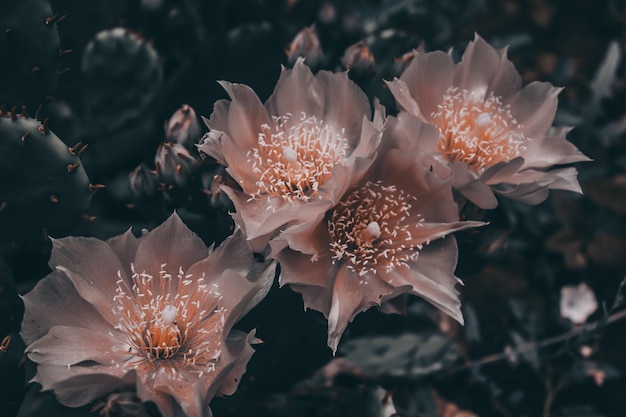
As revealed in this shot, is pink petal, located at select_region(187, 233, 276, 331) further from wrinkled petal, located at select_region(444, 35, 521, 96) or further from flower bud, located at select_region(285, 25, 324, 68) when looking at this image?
wrinkled petal, located at select_region(444, 35, 521, 96)

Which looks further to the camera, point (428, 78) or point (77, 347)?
point (428, 78)

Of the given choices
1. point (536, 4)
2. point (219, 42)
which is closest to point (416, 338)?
point (219, 42)

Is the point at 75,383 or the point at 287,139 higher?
the point at 287,139

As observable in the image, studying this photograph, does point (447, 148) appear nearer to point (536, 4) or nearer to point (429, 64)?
point (429, 64)

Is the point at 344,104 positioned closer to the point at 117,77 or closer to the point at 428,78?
the point at 428,78

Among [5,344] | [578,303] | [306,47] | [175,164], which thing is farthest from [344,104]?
[578,303]

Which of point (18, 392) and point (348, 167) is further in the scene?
point (18, 392)
